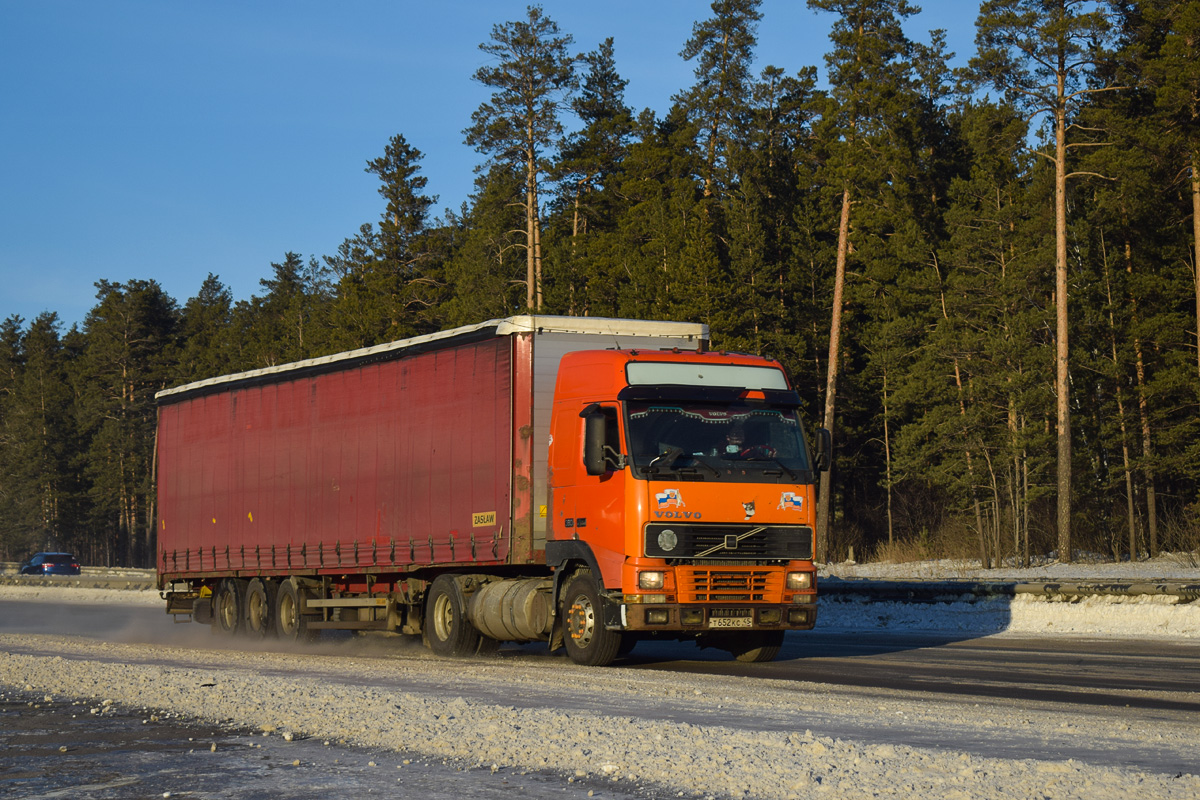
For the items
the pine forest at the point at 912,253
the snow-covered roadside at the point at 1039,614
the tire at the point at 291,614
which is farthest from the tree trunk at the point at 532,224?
the tire at the point at 291,614

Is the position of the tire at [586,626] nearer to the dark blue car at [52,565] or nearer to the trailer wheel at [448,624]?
the trailer wheel at [448,624]

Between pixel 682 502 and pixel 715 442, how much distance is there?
35.0 inches

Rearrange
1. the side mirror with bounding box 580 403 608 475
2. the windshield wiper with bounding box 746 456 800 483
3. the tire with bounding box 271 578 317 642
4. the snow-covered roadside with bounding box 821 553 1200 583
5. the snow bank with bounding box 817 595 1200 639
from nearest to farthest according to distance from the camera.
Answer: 1. the side mirror with bounding box 580 403 608 475
2. the windshield wiper with bounding box 746 456 800 483
3. the snow bank with bounding box 817 595 1200 639
4. the tire with bounding box 271 578 317 642
5. the snow-covered roadside with bounding box 821 553 1200 583

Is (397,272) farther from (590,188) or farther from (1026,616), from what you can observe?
(1026,616)

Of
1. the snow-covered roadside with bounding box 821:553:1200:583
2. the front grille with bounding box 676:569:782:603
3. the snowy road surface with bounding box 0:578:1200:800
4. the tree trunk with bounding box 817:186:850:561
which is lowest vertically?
the snowy road surface with bounding box 0:578:1200:800

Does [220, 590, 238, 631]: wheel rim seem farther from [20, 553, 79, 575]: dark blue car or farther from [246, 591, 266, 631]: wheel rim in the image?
[20, 553, 79, 575]: dark blue car

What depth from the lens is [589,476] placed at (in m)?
15.7

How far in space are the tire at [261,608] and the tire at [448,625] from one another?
4813 mm

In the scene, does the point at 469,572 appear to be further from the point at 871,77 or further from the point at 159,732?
the point at 871,77

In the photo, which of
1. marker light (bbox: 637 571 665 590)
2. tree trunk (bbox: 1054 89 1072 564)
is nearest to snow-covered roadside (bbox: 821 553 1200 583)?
tree trunk (bbox: 1054 89 1072 564)

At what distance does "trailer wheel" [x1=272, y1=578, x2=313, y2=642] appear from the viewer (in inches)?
867

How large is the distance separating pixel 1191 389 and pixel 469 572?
1360 inches

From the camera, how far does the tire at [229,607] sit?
956 inches

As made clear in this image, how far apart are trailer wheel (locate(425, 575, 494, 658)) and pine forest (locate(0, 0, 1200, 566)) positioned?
23.8m
